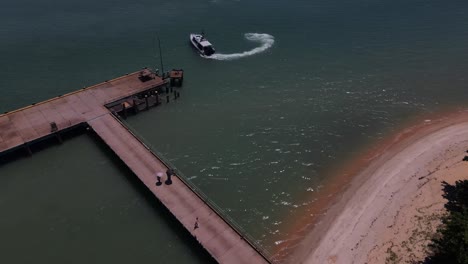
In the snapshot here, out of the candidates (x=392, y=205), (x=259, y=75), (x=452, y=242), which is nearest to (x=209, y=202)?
(x=392, y=205)

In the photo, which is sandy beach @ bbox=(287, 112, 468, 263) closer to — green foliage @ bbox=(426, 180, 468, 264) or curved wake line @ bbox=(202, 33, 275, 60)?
green foliage @ bbox=(426, 180, 468, 264)

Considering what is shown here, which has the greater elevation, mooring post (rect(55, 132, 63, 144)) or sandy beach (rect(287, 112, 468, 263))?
sandy beach (rect(287, 112, 468, 263))

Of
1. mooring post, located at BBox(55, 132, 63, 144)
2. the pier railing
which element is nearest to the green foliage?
the pier railing

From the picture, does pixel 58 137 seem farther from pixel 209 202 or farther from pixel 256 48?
pixel 256 48

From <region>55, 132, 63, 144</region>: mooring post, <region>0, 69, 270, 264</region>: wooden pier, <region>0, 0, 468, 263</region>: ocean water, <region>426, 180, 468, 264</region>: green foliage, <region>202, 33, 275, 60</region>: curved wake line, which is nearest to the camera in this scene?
<region>426, 180, 468, 264</region>: green foliage

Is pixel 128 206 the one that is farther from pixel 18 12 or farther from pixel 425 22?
pixel 425 22
